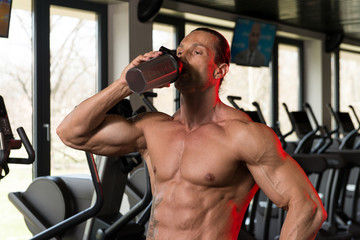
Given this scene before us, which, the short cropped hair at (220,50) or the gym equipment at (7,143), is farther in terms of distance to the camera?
the gym equipment at (7,143)

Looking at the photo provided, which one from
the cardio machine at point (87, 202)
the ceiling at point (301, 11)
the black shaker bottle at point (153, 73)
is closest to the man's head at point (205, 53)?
the black shaker bottle at point (153, 73)

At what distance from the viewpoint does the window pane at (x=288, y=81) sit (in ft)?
26.0

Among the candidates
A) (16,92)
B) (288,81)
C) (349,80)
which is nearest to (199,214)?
(16,92)

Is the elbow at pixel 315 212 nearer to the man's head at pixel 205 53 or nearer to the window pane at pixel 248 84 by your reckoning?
the man's head at pixel 205 53

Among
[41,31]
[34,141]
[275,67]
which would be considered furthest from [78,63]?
[275,67]

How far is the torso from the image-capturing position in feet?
4.59

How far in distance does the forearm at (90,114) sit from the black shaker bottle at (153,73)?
0.13m

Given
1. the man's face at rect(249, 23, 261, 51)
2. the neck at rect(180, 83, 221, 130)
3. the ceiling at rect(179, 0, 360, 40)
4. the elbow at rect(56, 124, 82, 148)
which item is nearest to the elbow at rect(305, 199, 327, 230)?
the neck at rect(180, 83, 221, 130)

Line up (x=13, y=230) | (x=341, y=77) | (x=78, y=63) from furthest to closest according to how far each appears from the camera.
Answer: (x=341, y=77)
(x=78, y=63)
(x=13, y=230)

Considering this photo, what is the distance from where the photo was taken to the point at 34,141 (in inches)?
185

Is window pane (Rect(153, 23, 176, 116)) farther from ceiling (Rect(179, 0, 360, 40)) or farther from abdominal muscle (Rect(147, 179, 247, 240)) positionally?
abdominal muscle (Rect(147, 179, 247, 240))

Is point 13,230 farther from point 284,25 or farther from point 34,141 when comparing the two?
point 284,25

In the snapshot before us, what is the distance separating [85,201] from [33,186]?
1.25ft

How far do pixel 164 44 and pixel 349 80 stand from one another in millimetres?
4778
